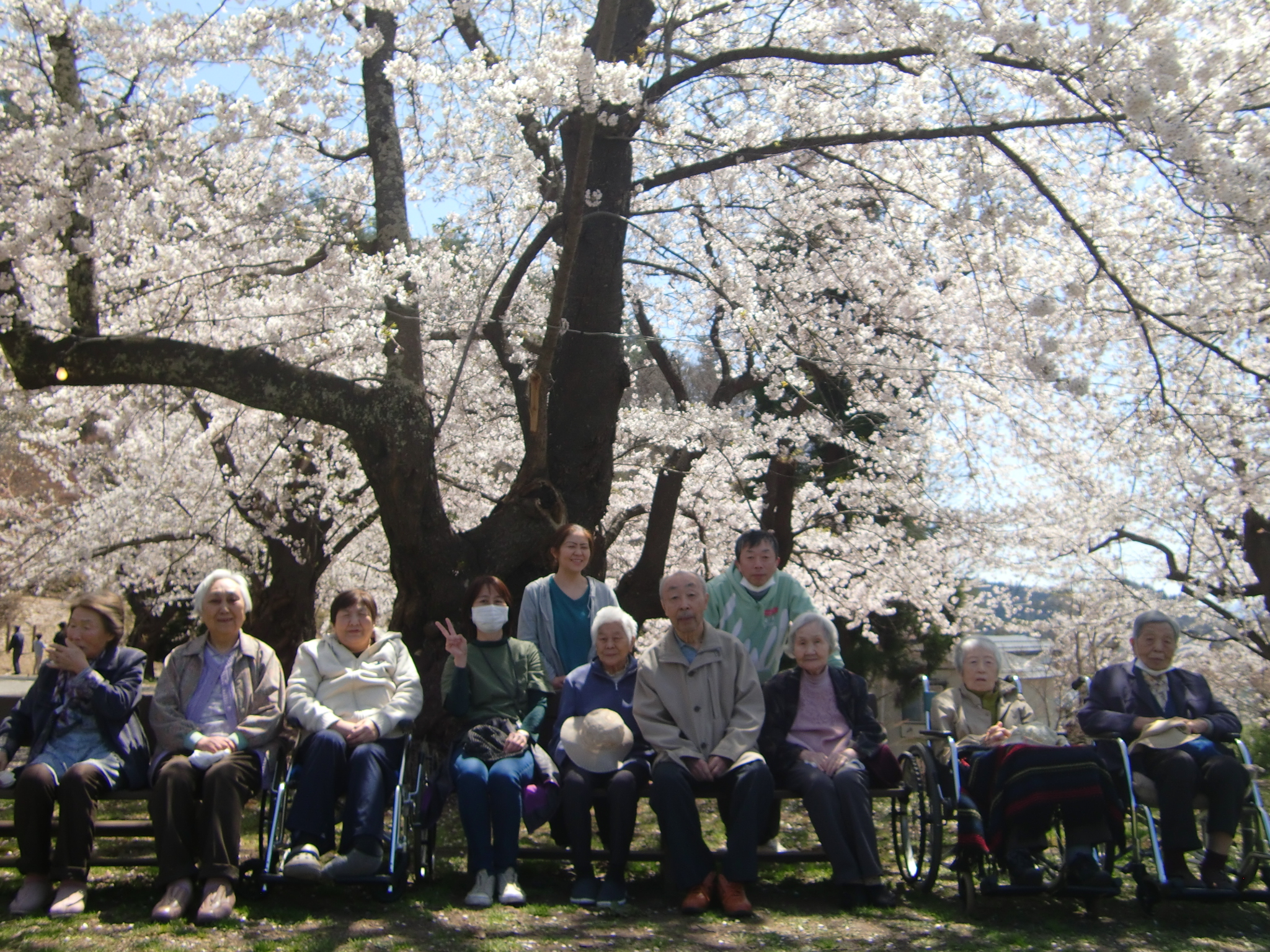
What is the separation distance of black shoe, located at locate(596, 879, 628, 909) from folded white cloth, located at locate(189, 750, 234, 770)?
1487 millimetres

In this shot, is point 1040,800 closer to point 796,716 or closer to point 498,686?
Answer: point 796,716

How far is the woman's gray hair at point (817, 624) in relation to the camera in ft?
14.1

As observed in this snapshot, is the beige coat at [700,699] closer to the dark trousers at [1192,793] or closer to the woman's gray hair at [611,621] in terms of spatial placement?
the woman's gray hair at [611,621]

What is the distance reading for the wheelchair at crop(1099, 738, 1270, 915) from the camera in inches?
148

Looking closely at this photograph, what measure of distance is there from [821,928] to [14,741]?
3.05 meters

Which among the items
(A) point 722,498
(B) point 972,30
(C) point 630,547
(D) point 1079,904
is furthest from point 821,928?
(C) point 630,547

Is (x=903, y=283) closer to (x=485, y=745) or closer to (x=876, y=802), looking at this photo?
(x=876, y=802)

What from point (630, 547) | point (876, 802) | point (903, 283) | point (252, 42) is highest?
point (252, 42)

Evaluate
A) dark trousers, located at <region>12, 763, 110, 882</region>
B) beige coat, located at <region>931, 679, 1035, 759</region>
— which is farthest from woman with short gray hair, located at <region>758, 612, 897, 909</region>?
dark trousers, located at <region>12, 763, 110, 882</region>

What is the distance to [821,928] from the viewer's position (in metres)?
3.62

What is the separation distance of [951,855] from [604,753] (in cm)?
143

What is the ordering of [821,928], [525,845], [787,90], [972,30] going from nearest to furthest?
[821,928] < [525,845] < [972,30] < [787,90]

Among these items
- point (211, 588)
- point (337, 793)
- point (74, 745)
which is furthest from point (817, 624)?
point (74, 745)

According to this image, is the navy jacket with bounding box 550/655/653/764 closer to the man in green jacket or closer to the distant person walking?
the man in green jacket
